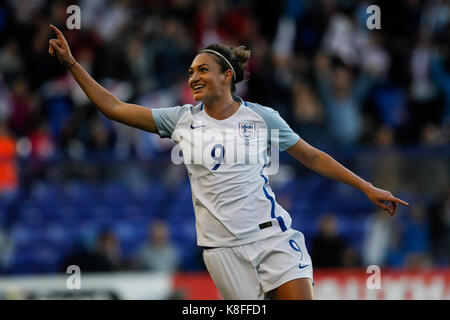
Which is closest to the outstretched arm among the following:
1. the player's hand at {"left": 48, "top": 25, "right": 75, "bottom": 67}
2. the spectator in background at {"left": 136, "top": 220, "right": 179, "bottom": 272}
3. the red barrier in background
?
the player's hand at {"left": 48, "top": 25, "right": 75, "bottom": 67}

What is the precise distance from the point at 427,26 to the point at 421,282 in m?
4.96

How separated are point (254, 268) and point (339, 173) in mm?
838

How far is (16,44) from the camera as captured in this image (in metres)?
12.9

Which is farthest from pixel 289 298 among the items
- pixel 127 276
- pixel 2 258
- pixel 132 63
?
pixel 132 63

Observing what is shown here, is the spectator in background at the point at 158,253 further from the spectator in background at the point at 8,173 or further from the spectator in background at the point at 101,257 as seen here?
the spectator in background at the point at 8,173

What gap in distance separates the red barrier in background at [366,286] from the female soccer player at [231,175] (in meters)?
4.58

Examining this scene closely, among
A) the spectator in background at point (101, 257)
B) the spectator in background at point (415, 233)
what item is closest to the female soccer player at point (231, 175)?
the spectator in background at point (101, 257)

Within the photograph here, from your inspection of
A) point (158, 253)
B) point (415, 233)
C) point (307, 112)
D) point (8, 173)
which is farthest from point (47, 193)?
point (415, 233)

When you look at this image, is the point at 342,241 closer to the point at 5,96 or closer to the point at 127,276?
the point at 127,276

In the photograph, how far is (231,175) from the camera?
5.24 meters

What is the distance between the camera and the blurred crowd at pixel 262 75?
36.8 feet

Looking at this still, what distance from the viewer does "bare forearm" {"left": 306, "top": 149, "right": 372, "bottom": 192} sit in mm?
5426

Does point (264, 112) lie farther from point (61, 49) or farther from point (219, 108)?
point (61, 49)

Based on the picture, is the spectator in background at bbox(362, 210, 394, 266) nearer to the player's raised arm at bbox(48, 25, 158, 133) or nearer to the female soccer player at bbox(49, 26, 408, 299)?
the female soccer player at bbox(49, 26, 408, 299)
